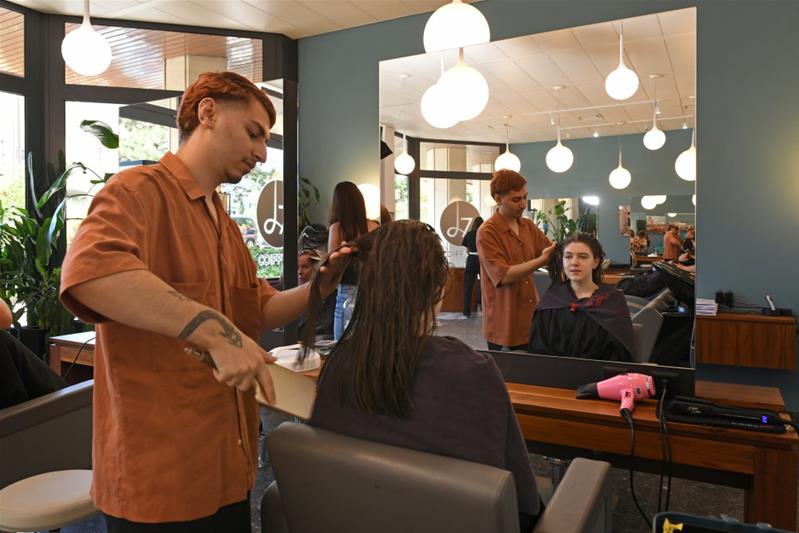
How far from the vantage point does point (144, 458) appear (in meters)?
1.06

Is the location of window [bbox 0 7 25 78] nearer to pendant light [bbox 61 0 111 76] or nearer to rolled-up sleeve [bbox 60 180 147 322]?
pendant light [bbox 61 0 111 76]

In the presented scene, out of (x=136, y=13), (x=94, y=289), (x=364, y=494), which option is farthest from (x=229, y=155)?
(x=136, y=13)

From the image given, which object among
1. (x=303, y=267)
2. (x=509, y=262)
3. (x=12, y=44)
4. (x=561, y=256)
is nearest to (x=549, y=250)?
(x=561, y=256)

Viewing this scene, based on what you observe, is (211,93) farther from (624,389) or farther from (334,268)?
(624,389)

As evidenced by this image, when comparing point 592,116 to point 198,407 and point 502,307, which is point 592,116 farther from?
point 198,407

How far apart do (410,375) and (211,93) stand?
0.70 metres

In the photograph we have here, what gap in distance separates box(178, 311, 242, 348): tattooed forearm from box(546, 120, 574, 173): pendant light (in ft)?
6.17

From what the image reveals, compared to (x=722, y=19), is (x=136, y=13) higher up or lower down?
higher up

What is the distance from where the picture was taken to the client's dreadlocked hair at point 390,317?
3.90 ft

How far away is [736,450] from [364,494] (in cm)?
130

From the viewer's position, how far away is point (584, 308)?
237 cm

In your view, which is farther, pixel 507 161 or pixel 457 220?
pixel 457 220

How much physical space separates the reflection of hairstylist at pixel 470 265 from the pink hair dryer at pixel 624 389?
1.97 ft

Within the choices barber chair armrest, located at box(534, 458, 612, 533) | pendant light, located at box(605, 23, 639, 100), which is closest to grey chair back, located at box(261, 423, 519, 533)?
barber chair armrest, located at box(534, 458, 612, 533)
